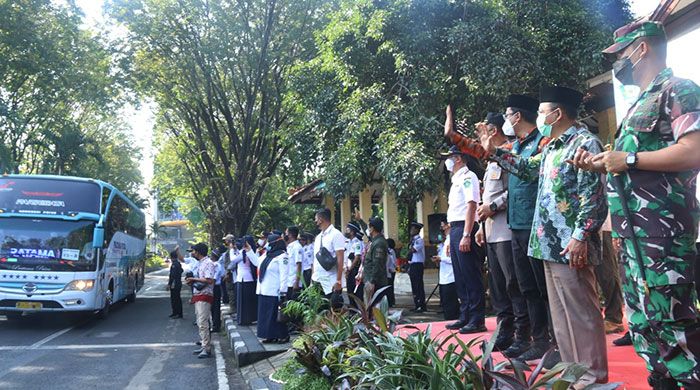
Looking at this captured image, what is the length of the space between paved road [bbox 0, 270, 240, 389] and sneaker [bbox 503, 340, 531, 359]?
3.61m

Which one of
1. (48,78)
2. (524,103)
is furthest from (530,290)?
(48,78)

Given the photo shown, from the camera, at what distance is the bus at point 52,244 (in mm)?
11047

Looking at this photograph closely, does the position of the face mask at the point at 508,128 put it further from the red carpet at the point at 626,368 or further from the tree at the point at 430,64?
the tree at the point at 430,64

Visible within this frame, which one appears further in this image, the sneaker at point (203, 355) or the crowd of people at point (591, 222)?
the sneaker at point (203, 355)

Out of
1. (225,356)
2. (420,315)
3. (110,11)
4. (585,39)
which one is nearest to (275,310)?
(225,356)

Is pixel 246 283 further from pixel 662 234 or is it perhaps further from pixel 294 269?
pixel 662 234

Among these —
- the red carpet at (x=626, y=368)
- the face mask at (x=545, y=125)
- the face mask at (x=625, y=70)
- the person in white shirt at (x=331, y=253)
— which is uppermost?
the face mask at (x=625, y=70)

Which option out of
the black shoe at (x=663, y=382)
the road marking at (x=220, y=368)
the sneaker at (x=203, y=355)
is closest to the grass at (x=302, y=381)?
the road marking at (x=220, y=368)

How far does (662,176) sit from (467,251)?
9.03 feet

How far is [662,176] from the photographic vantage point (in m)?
2.56

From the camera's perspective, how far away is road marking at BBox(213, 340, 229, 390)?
670cm

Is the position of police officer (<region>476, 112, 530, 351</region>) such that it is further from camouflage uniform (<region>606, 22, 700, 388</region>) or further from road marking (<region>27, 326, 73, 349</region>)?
road marking (<region>27, 326, 73, 349</region>)

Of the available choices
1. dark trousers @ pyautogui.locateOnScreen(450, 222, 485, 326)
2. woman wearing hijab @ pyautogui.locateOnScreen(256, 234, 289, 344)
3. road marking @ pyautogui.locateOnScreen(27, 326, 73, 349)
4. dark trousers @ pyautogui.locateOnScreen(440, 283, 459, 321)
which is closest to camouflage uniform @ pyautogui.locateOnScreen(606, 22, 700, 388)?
dark trousers @ pyautogui.locateOnScreen(450, 222, 485, 326)

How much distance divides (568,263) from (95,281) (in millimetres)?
10796
